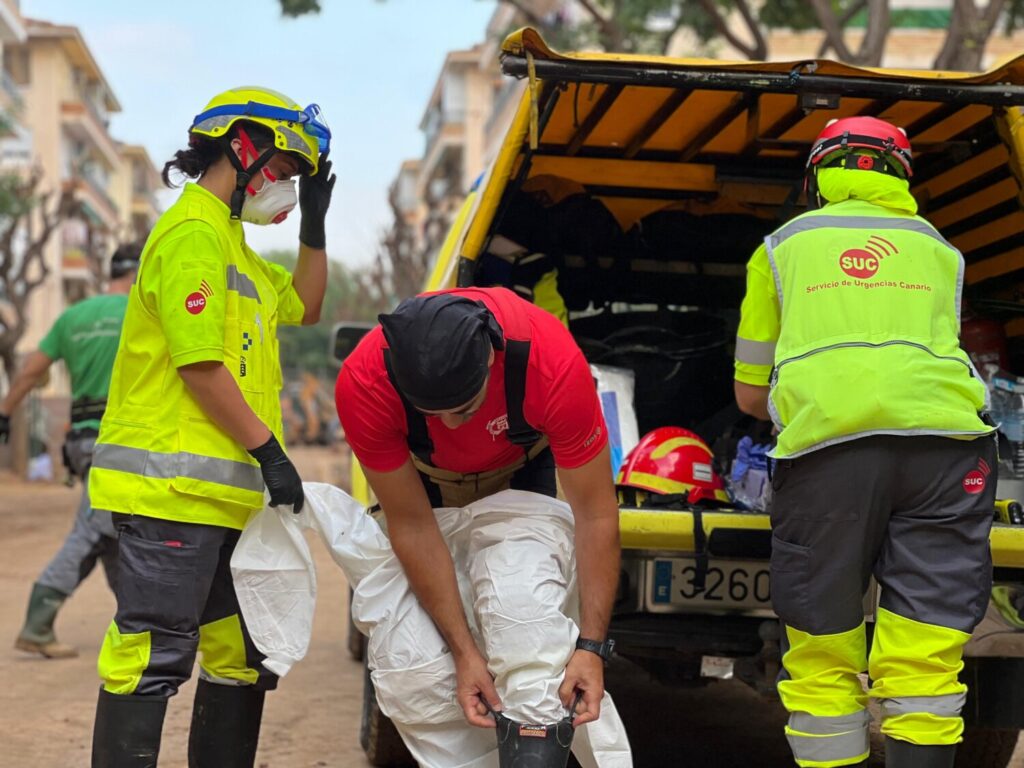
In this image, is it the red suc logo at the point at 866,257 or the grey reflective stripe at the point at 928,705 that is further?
the red suc logo at the point at 866,257

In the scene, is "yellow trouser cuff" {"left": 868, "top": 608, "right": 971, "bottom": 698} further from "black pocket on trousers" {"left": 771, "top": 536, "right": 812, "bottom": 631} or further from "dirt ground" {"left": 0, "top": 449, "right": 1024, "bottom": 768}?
"dirt ground" {"left": 0, "top": 449, "right": 1024, "bottom": 768}

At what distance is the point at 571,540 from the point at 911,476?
842mm

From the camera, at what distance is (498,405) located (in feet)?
11.1

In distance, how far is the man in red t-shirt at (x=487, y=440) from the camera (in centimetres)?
329

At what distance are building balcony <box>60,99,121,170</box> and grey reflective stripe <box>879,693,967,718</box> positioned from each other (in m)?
53.3

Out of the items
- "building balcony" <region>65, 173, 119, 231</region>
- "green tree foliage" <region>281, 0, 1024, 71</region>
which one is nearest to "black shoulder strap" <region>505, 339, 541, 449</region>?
"green tree foliage" <region>281, 0, 1024, 71</region>

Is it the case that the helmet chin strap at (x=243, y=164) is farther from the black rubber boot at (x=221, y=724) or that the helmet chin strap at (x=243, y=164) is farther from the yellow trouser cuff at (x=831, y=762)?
the yellow trouser cuff at (x=831, y=762)

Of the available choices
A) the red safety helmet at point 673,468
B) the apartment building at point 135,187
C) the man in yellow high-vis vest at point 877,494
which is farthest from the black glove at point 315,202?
the apartment building at point 135,187

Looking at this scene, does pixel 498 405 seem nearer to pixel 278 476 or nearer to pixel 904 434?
pixel 278 476

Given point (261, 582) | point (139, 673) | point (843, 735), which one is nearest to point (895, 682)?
point (843, 735)

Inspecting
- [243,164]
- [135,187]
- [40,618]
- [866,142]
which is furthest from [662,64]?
[135,187]

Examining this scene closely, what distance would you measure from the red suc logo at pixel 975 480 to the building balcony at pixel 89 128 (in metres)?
53.2

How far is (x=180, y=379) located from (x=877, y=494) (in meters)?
1.75

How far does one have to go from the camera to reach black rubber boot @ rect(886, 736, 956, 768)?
133 inches
